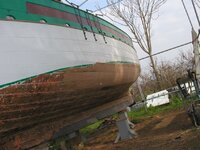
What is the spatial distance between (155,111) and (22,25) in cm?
1019

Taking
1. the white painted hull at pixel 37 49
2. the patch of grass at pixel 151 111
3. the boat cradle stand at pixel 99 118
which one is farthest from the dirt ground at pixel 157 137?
the white painted hull at pixel 37 49

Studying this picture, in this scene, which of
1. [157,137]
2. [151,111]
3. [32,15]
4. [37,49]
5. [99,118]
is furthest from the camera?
[151,111]

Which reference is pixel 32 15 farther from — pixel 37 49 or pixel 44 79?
pixel 44 79

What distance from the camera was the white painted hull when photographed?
3674 millimetres

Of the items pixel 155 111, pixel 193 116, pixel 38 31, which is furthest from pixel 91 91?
pixel 155 111

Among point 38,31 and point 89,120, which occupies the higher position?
point 38,31

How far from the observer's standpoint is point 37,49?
4.07 m

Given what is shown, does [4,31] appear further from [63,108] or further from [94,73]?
[94,73]

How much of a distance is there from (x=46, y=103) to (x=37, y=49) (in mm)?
678

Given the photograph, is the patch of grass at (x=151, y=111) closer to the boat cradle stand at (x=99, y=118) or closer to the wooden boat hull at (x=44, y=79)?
the boat cradle stand at (x=99, y=118)

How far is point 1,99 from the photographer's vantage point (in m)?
3.59

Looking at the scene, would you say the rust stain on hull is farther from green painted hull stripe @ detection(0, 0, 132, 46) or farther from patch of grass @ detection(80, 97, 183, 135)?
patch of grass @ detection(80, 97, 183, 135)

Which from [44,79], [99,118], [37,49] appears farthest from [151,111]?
[37,49]

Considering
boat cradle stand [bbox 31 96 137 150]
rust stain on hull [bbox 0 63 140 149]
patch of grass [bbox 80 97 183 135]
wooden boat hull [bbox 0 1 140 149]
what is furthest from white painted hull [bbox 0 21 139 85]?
patch of grass [bbox 80 97 183 135]
